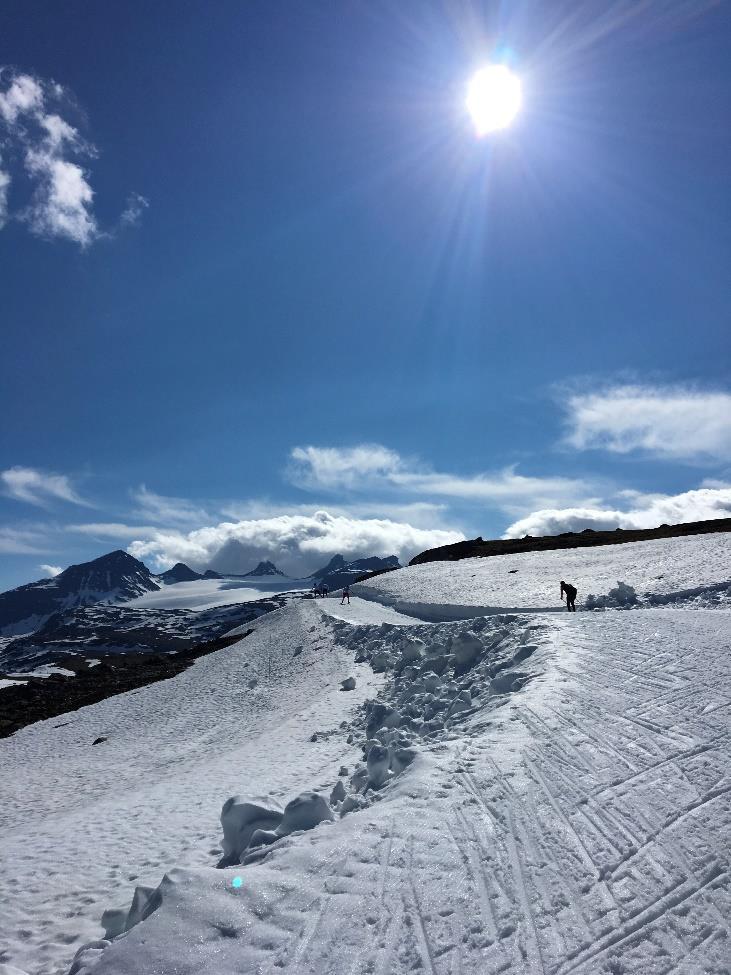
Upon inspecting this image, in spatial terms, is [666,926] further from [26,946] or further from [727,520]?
[727,520]

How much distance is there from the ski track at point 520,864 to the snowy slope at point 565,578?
17931mm

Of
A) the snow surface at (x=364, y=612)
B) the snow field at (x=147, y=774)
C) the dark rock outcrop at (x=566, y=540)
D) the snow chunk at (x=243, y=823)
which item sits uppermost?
the dark rock outcrop at (x=566, y=540)

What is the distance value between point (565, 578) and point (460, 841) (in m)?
34.1

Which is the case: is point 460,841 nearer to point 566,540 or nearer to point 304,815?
point 304,815

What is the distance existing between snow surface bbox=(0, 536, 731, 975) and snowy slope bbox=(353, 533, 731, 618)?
10.9 m

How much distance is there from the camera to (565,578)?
38.4 m

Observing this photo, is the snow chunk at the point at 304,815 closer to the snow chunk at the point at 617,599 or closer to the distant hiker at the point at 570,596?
the distant hiker at the point at 570,596

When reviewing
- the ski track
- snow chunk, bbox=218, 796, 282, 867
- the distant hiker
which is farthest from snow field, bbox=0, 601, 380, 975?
the distant hiker

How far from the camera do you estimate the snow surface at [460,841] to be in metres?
5.51

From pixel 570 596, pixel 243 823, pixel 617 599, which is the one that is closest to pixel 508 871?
pixel 243 823

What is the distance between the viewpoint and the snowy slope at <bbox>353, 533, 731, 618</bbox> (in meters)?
27.5

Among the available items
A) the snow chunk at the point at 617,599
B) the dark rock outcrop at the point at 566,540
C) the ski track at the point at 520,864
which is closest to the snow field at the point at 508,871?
the ski track at the point at 520,864

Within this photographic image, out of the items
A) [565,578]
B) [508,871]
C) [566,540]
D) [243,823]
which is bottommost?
[243,823]

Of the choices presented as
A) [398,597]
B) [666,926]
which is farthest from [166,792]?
[398,597]
